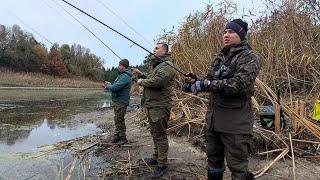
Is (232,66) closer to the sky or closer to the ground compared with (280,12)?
closer to the ground

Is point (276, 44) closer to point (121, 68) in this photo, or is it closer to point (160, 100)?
point (121, 68)

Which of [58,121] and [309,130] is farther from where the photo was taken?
[58,121]

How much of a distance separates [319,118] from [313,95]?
1585 millimetres

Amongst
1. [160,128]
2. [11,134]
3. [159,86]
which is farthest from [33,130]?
[159,86]

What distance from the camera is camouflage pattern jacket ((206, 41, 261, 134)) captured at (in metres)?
3.62

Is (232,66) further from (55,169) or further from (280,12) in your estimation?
(280,12)

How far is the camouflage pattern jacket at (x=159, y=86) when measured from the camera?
542 cm

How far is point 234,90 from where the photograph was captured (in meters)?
3.60

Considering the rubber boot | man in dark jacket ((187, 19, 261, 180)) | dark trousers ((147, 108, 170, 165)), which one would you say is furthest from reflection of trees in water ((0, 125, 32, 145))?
man in dark jacket ((187, 19, 261, 180))

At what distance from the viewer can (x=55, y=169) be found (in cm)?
576

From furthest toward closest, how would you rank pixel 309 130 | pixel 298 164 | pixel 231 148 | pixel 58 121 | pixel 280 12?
pixel 58 121 < pixel 280 12 < pixel 309 130 < pixel 298 164 < pixel 231 148

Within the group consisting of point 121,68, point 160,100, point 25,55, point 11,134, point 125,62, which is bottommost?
point 11,134

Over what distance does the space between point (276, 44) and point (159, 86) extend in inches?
160

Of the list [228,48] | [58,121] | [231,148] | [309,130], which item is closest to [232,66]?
[228,48]
